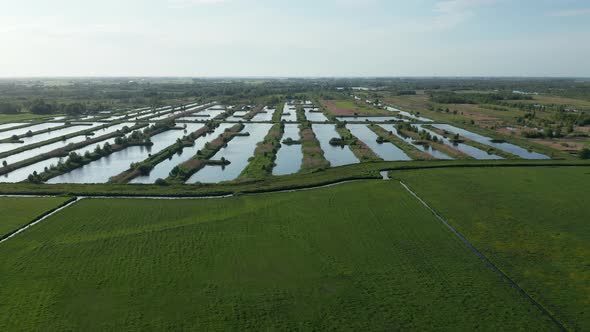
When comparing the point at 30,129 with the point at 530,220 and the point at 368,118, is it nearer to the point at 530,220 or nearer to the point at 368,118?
the point at 368,118

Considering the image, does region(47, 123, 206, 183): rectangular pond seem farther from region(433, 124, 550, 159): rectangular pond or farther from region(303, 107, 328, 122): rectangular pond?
region(433, 124, 550, 159): rectangular pond

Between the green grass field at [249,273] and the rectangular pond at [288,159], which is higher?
the rectangular pond at [288,159]

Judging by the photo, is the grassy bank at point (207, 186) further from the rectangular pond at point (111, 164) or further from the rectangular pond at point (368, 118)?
the rectangular pond at point (368, 118)

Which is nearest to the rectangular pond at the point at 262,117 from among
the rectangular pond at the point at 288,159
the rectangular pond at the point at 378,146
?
the rectangular pond at the point at 378,146

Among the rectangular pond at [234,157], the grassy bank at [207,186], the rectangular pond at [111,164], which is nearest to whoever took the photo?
the grassy bank at [207,186]

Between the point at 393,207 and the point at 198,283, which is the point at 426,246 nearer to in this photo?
the point at 393,207
